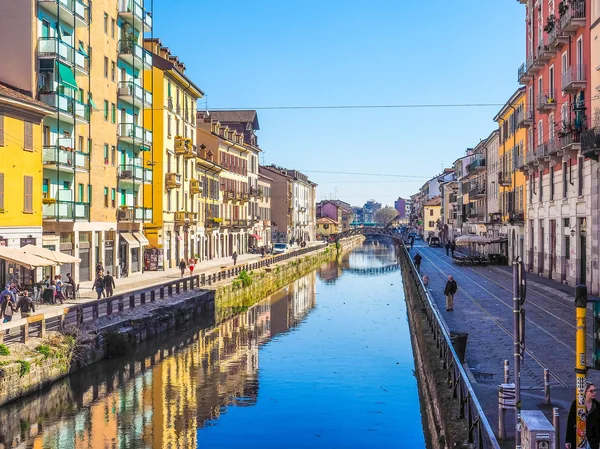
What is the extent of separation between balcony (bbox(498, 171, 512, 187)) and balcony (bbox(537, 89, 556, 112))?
17.2 metres

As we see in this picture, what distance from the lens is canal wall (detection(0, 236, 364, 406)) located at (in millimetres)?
18719

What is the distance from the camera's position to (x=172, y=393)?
2070 cm

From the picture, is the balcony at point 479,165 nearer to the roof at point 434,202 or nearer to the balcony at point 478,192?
the balcony at point 478,192

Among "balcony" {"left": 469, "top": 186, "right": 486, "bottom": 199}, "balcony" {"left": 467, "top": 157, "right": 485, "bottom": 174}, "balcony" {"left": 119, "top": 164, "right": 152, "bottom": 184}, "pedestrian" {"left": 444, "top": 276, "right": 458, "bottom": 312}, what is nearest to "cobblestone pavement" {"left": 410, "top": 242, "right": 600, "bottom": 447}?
"pedestrian" {"left": 444, "top": 276, "right": 458, "bottom": 312}

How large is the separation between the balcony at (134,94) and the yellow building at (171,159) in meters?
1.69

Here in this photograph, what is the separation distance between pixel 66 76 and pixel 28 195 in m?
7.09

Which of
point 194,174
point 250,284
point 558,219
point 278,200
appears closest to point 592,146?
point 558,219

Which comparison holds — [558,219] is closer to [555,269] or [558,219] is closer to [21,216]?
[555,269]

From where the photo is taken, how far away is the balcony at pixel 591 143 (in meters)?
29.5

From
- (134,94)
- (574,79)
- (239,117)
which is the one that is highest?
(239,117)

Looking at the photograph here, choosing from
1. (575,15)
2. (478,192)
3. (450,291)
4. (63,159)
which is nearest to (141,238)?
(63,159)

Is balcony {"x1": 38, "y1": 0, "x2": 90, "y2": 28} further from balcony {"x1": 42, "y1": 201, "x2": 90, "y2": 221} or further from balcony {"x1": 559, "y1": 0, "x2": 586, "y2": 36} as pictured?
balcony {"x1": 559, "y1": 0, "x2": 586, "y2": 36}

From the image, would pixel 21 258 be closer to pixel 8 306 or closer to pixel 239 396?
pixel 8 306

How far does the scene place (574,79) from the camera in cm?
3472
